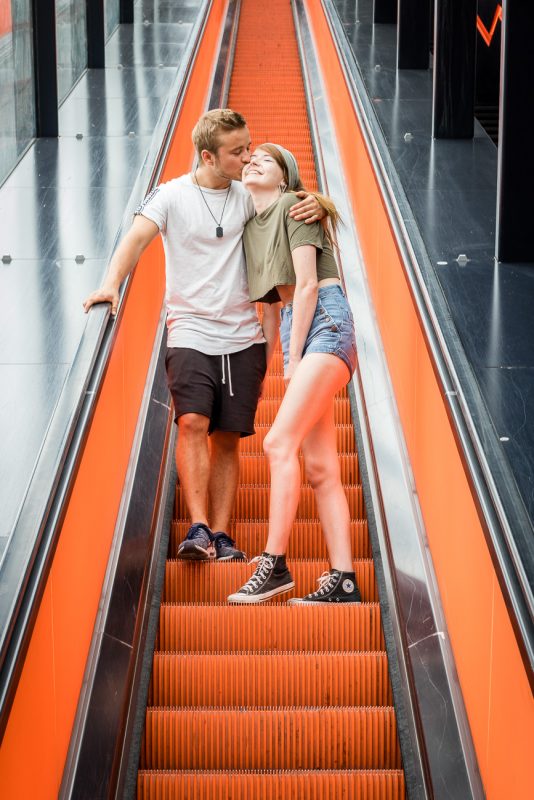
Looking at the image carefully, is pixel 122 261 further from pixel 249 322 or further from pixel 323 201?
pixel 323 201

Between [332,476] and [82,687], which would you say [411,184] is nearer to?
[332,476]

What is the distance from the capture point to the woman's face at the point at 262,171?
4.32 m

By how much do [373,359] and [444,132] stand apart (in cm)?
307

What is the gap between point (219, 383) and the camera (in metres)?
4.55

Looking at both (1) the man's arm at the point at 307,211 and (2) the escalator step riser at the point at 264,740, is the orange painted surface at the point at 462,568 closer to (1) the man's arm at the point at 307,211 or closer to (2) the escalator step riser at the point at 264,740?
(2) the escalator step riser at the point at 264,740

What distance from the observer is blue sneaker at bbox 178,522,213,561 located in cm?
447

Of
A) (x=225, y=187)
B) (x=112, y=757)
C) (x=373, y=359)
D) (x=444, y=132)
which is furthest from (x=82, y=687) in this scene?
(x=444, y=132)

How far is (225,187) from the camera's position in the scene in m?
4.43

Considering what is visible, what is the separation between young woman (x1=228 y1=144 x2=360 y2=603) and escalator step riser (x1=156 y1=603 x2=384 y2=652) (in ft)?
0.18

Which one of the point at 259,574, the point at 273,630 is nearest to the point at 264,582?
the point at 259,574

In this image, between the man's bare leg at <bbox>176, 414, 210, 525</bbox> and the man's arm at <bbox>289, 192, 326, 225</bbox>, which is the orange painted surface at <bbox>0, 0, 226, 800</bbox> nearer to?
the man's bare leg at <bbox>176, 414, 210, 525</bbox>

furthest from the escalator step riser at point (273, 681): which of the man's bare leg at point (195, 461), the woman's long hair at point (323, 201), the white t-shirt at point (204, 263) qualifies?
the woman's long hair at point (323, 201)

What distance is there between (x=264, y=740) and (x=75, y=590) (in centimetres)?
83

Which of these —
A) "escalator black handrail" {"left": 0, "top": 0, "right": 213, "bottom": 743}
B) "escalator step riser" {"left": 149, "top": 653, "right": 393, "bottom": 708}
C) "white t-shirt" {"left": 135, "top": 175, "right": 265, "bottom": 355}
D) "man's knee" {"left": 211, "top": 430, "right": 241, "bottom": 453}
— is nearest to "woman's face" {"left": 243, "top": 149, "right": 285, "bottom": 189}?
"white t-shirt" {"left": 135, "top": 175, "right": 265, "bottom": 355}
